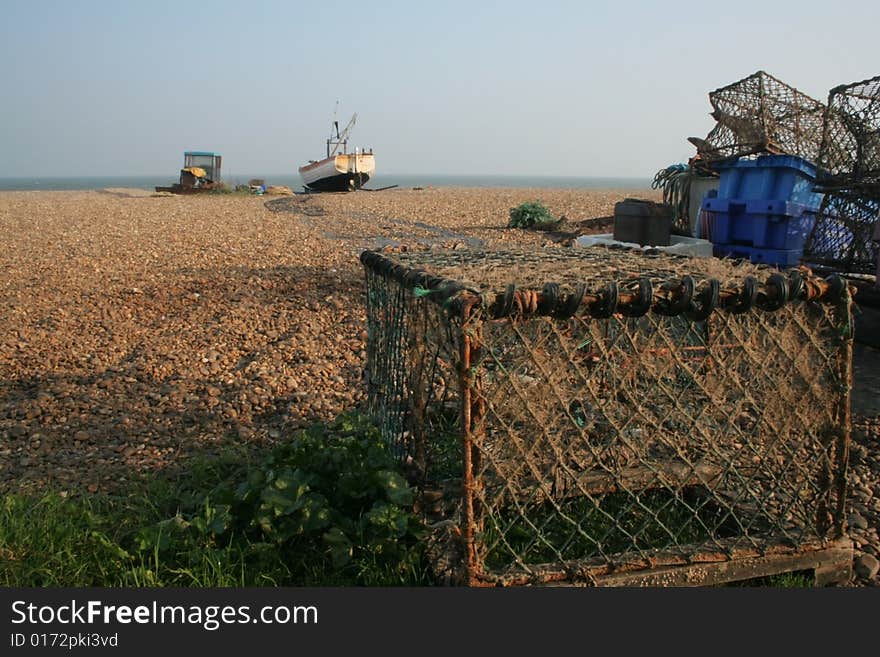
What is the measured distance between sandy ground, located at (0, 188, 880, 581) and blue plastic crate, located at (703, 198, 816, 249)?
8.30ft

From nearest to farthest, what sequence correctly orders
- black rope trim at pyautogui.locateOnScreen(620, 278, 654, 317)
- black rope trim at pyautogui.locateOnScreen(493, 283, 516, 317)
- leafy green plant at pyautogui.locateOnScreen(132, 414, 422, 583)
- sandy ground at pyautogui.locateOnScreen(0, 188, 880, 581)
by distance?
black rope trim at pyautogui.locateOnScreen(493, 283, 516, 317), black rope trim at pyautogui.locateOnScreen(620, 278, 654, 317), leafy green plant at pyautogui.locateOnScreen(132, 414, 422, 583), sandy ground at pyautogui.locateOnScreen(0, 188, 880, 581)

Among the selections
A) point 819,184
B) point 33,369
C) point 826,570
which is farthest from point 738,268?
point 33,369

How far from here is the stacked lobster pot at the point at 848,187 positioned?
19.9 feet

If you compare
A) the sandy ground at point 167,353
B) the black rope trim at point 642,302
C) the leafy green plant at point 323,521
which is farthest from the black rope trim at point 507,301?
the sandy ground at point 167,353

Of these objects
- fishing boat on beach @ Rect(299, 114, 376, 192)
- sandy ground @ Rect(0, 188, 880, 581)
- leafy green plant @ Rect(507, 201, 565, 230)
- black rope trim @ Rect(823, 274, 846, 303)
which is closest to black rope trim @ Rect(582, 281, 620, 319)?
black rope trim @ Rect(823, 274, 846, 303)

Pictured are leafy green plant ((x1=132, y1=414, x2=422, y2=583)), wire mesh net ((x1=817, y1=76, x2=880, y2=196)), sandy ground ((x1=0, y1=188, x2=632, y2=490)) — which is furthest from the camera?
wire mesh net ((x1=817, y1=76, x2=880, y2=196))

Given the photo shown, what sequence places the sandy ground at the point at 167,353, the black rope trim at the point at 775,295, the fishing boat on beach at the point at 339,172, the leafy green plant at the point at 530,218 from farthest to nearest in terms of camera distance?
the fishing boat on beach at the point at 339,172, the leafy green plant at the point at 530,218, the sandy ground at the point at 167,353, the black rope trim at the point at 775,295

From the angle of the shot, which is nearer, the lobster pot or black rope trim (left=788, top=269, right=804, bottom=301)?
the lobster pot

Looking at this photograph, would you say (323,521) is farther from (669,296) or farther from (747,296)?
(747,296)

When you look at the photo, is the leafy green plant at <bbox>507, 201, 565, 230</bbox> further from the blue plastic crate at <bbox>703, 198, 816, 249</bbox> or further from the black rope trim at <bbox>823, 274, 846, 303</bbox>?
the black rope trim at <bbox>823, 274, 846, 303</bbox>

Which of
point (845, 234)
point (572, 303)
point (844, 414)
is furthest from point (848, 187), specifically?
point (572, 303)

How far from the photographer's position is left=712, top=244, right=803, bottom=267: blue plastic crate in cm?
682

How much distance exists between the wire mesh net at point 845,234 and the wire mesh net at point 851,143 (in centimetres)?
→ 13

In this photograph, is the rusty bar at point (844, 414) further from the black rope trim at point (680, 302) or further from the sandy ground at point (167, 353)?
the black rope trim at point (680, 302)
